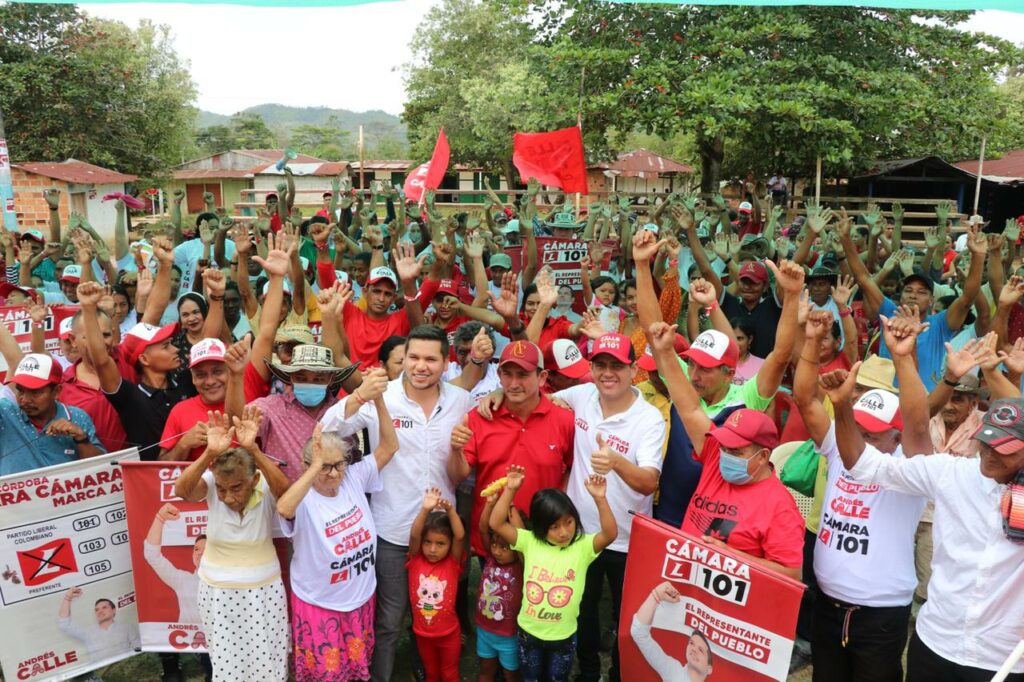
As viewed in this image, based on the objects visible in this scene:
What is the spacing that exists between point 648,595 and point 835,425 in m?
1.16

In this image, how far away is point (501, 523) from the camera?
4.23m

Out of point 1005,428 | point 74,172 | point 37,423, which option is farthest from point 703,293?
point 74,172

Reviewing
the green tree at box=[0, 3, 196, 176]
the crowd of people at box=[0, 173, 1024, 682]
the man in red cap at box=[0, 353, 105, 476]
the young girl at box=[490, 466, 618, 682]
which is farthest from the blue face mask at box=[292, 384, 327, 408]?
the green tree at box=[0, 3, 196, 176]

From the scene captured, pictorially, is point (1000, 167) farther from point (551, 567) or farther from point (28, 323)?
point (28, 323)

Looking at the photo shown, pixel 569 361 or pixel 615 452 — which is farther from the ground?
pixel 569 361

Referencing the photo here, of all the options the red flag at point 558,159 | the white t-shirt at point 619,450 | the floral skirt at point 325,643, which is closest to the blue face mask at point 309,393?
the floral skirt at point 325,643

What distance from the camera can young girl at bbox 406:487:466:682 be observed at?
4402 millimetres

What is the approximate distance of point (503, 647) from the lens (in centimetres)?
444

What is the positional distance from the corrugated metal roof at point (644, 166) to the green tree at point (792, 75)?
25200 mm

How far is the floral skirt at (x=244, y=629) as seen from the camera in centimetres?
404

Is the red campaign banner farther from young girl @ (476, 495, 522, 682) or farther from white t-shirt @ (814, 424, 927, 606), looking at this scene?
white t-shirt @ (814, 424, 927, 606)

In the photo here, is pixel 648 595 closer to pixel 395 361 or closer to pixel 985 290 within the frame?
pixel 395 361

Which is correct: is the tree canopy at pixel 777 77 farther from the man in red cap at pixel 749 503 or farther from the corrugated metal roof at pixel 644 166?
the corrugated metal roof at pixel 644 166

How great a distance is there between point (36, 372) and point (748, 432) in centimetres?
362
